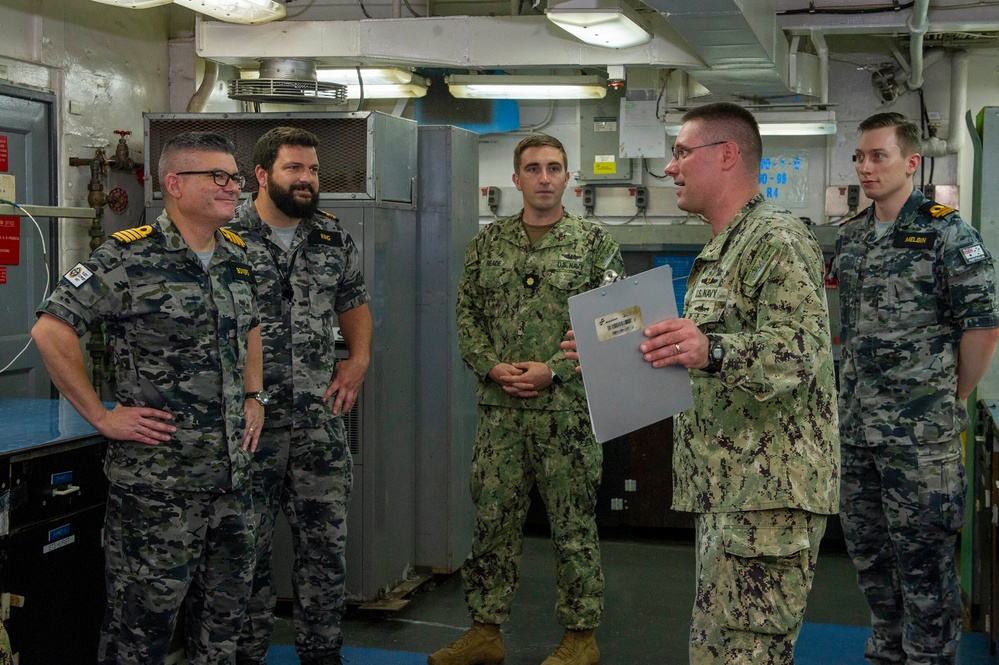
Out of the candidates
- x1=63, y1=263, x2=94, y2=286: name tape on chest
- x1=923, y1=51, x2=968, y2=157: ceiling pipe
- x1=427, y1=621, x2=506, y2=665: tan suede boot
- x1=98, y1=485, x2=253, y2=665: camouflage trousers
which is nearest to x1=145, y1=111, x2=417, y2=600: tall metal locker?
x1=427, y1=621, x2=506, y2=665: tan suede boot

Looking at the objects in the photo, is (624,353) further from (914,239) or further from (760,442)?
(914,239)

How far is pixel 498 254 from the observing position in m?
3.82

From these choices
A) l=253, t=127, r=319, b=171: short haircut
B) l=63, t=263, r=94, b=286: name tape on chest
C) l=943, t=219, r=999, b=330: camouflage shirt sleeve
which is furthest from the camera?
l=253, t=127, r=319, b=171: short haircut

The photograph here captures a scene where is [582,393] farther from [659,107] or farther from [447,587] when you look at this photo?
[659,107]

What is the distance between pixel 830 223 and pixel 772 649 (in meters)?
4.88

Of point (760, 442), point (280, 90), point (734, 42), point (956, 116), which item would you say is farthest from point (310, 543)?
point (956, 116)

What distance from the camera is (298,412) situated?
3.41 meters

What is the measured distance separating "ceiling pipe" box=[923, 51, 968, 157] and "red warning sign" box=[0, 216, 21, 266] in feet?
16.9

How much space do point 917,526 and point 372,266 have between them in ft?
7.47

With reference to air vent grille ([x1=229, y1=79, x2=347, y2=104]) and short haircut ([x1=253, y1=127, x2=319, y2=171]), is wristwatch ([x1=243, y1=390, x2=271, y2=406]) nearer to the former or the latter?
short haircut ([x1=253, y1=127, x2=319, y2=171])

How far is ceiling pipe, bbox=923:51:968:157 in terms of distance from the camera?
20.6 ft

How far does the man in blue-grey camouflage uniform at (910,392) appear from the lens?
321 centimetres

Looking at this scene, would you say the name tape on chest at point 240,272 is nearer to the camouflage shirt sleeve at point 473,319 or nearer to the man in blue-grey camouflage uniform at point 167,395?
the man in blue-grey camouflage uniform at point 167,395

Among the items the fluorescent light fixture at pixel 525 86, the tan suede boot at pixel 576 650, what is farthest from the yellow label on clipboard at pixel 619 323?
the fluorescent light fixture at pixel 525 86
